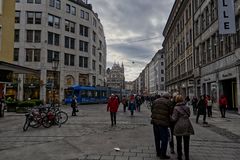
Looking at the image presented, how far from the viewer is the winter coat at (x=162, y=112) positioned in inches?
285

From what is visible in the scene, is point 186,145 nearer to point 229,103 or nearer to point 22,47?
point 229,103

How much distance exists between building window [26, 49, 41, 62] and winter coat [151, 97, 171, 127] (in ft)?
146

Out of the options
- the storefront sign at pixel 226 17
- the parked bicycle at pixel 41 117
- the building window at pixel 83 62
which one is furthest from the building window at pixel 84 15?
the parked bicycle at pixel 41 117

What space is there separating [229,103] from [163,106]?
2188 cm

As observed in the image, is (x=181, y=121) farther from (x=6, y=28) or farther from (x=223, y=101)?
(x=6, y=28)

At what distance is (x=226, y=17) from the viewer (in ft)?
62.7

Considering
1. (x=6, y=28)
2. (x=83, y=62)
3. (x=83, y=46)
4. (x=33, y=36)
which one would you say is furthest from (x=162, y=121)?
(x=83, y=46)

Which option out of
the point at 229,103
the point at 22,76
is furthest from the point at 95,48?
the point at 229,103

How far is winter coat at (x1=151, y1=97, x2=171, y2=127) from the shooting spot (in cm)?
725

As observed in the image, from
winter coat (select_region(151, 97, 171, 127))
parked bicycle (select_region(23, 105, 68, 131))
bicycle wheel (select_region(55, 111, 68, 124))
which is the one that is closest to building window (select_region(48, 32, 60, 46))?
bicycle wheel (select_region(55, 111, 68, 124))

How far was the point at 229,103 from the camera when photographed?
2675 cm

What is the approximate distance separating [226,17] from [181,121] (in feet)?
48.7

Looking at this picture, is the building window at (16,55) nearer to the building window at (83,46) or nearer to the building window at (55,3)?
the building window at (55,3)

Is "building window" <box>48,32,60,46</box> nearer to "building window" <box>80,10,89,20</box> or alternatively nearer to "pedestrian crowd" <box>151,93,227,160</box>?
"building window" <box>80,10,89,20</box>
